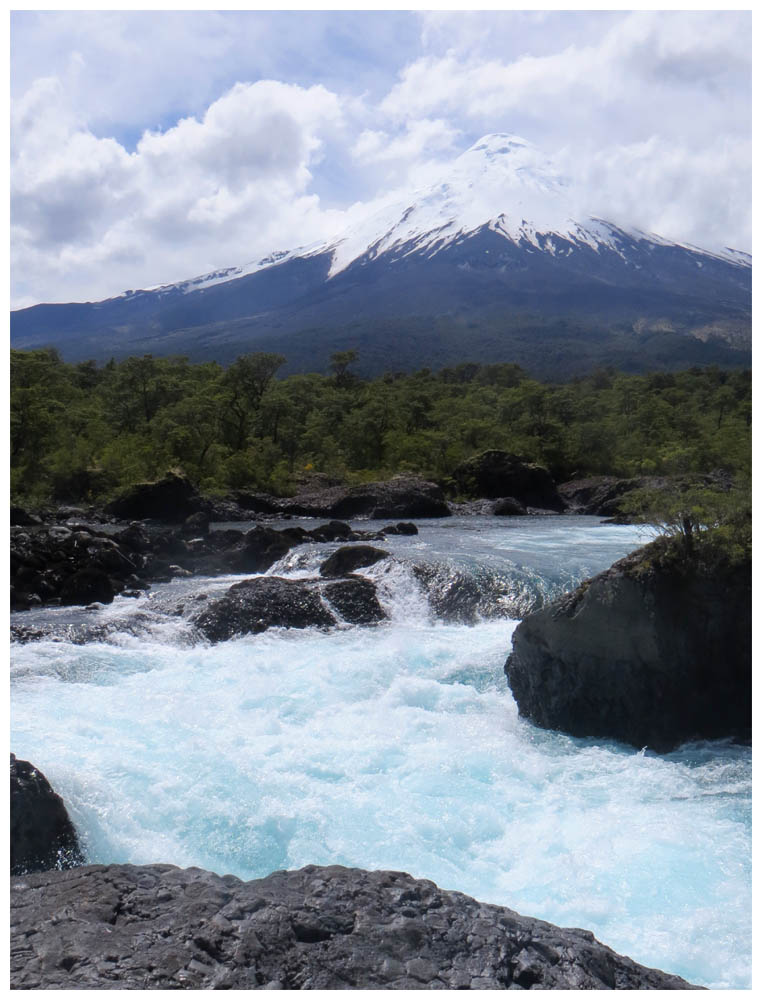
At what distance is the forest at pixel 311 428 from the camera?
1041 inches

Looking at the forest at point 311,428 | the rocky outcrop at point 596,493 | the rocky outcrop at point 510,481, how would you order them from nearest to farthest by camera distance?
the rocky outcrop at point 596,493 < the forest at point 311,428 < the rocky outcrop at point 510,481

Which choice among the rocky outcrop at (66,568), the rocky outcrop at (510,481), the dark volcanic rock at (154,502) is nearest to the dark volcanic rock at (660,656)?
the rocky outcrop at (66,568)

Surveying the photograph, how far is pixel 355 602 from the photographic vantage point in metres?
11.1

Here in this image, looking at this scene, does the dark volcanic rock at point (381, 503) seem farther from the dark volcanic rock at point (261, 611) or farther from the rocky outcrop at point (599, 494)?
the dark volcanic rock at point (261, 611)

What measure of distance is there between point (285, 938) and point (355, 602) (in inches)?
336

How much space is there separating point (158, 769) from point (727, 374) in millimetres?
53686

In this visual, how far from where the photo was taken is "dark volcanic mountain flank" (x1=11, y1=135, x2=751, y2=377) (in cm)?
9088

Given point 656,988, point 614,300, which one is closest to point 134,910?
point 656,988

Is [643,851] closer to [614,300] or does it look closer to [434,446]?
[434,446]

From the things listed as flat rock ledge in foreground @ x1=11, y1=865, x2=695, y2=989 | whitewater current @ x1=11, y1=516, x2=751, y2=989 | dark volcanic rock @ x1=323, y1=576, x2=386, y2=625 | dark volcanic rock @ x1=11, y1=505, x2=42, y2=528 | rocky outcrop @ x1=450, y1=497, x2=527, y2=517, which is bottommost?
whitewater current @ x1=11, y1=516, x2=751, y2=989

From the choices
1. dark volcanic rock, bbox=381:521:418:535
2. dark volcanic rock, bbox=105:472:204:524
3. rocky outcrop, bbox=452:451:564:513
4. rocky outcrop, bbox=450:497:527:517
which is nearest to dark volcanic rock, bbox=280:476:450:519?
rocky outcrop, bbox=450:497:527:517

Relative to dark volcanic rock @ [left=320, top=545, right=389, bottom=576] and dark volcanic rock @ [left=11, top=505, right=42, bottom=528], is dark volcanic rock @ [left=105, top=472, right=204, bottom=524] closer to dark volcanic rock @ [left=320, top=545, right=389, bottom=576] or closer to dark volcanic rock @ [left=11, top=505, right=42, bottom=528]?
dark volcanic rock @ [left=11, top=505, right=42, bottom=528]

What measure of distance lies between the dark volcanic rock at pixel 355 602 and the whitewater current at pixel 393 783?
146 centimetres

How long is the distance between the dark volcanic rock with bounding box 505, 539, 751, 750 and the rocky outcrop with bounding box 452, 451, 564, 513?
1990cm
